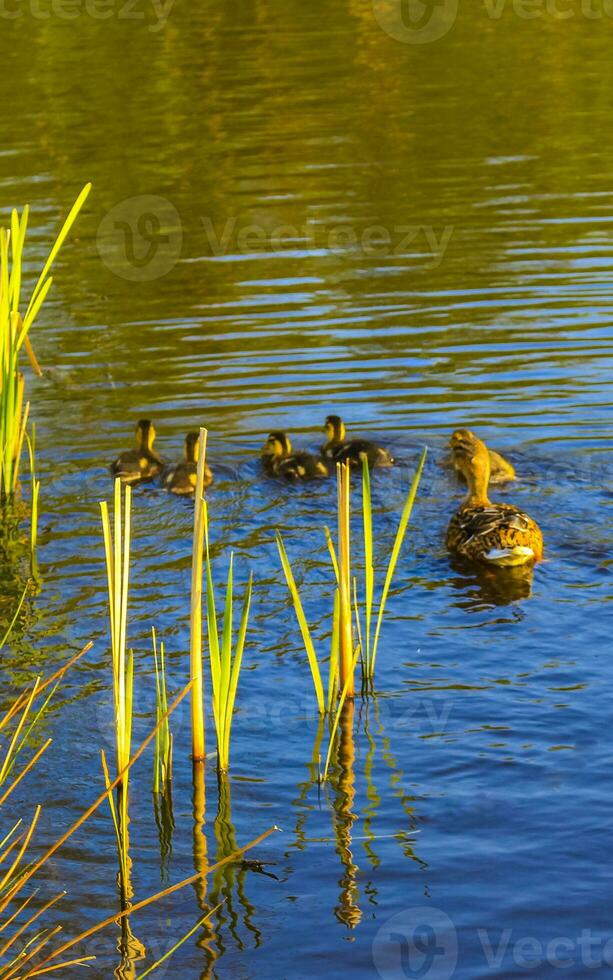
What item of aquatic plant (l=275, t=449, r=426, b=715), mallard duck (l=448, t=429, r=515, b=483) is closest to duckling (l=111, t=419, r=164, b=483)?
mallard duck (l=448, t=429, r=515, b=483)

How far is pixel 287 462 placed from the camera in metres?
8.98

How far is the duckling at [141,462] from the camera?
9.12 meters

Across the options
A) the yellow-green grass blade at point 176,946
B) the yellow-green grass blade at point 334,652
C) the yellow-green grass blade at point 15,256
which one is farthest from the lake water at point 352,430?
the yellow-green grass blade at point 15,256

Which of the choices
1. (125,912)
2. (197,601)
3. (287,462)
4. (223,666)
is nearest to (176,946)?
(125,912)

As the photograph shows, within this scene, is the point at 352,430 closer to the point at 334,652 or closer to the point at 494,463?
the point at 494,463

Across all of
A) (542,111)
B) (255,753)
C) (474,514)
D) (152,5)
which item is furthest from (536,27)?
(255,753)

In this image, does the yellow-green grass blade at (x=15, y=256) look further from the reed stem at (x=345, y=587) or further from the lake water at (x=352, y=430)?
the reed stem at (x=345, y=587)

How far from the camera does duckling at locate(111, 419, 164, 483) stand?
29.9 ft

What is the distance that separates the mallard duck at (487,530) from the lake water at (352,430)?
140mm

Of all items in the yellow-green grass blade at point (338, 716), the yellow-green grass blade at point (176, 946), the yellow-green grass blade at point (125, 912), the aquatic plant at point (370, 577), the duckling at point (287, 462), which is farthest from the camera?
the duckling at point (287, 462)

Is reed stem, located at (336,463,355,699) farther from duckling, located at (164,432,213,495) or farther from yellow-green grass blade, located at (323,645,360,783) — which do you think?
duckling, located at (164,432,213,495)

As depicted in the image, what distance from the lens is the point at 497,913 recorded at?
4809mm

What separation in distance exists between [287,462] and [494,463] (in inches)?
49.1

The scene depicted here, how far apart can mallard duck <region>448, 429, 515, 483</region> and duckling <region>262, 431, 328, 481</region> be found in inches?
32.2
